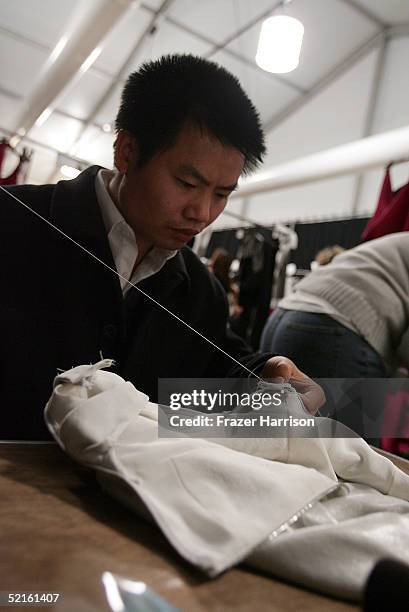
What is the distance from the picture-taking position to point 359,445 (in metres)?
0.43

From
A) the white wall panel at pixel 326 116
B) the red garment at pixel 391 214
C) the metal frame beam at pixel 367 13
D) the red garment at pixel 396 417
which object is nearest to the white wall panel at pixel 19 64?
the white wall panel at pixel 326 116

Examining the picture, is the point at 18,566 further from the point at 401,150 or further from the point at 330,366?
the point at 401,150

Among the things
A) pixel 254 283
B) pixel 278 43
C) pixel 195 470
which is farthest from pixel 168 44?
pixel 254 283

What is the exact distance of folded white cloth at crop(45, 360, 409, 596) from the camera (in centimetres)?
29

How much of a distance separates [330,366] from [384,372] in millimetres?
73

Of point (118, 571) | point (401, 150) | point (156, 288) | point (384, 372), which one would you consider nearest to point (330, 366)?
point (384, 372)

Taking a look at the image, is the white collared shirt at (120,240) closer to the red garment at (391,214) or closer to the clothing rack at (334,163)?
the clothing rack at (334,163)

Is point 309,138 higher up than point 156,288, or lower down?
higher up

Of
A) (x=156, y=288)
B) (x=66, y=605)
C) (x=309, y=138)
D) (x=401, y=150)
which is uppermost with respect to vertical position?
(x=401, y=150)

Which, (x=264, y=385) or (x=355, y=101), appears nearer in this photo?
(x=264, y=385)

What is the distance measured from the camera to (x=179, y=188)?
1.28 feet

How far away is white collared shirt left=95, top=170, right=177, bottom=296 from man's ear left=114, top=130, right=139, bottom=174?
1 cm

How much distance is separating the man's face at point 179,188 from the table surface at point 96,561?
21 centimetres

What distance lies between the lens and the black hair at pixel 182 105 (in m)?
0.38
